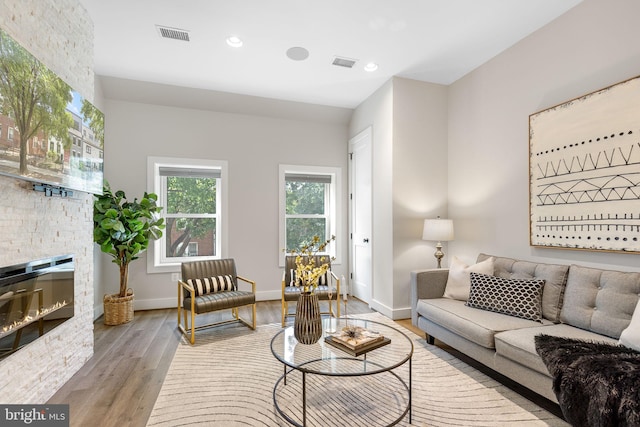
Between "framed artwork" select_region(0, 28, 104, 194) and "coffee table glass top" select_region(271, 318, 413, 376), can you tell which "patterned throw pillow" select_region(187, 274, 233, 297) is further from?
"coffee table glass top" select_region(271, 318, 413, 376)

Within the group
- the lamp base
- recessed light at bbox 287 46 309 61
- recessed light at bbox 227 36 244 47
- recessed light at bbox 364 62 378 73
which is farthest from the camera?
the lamp base

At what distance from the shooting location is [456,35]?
3.10m

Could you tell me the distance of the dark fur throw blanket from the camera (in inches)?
56.4

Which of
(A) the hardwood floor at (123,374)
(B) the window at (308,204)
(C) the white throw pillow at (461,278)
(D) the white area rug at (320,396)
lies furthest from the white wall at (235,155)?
(C) the white throw pillow at (461,278)

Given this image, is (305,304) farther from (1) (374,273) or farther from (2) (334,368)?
(1) (374,273)

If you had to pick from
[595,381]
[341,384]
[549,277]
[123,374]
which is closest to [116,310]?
[123,374]

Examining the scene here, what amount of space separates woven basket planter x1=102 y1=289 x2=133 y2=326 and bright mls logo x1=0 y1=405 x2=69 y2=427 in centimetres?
169

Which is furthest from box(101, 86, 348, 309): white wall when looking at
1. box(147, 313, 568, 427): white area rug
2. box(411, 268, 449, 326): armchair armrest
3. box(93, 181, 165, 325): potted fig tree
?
box(411, 268, 449, 326): armchair armrest

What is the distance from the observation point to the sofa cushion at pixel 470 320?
7.66ft

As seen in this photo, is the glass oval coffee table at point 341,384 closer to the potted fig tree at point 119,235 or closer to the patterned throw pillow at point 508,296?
the patterned throw pillow at point 508,296

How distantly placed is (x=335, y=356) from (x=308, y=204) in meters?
3.33

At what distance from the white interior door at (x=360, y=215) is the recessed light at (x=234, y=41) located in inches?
81.9

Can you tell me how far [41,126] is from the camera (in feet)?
6.50

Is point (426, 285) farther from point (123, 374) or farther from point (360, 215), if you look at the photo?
point (123, 374)
